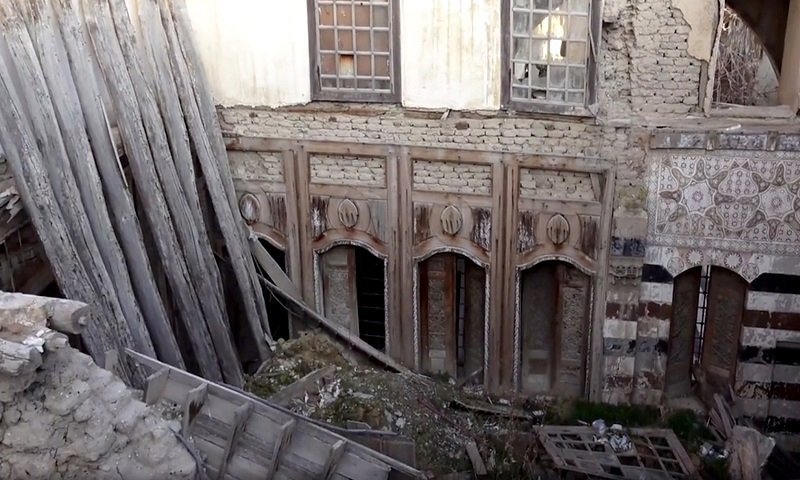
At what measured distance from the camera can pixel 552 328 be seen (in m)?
9.80

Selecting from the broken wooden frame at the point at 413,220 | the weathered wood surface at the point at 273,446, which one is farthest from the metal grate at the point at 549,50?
the weathered wood surface at the point at 273,446

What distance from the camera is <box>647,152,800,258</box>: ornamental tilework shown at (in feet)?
27.5

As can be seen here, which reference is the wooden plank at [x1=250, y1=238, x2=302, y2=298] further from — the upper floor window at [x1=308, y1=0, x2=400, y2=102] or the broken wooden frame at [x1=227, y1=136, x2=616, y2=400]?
the upper floor window at [x1=308, y1=0, x2=400, y2=102]

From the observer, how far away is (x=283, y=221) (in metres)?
9.98

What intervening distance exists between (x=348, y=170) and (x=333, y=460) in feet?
15.2

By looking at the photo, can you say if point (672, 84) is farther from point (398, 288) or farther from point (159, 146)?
point (159, 146)

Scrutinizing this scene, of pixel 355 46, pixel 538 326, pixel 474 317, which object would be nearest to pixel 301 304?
pixel 474 317

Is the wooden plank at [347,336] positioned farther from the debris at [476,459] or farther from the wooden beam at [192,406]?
the wooden beam at [192,406]

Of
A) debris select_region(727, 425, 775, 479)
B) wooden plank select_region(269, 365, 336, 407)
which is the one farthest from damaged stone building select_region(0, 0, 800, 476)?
debris select_region(727, 425, 775, 479)

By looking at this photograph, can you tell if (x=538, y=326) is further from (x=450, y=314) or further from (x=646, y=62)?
(x=646, y=62)

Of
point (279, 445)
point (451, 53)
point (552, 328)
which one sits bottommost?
point (552, 328)

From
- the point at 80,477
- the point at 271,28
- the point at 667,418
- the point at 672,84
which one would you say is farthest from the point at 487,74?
the point at 80,477

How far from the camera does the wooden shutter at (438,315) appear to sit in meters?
9.90

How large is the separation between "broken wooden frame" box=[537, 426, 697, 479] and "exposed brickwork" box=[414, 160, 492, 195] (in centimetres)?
269
